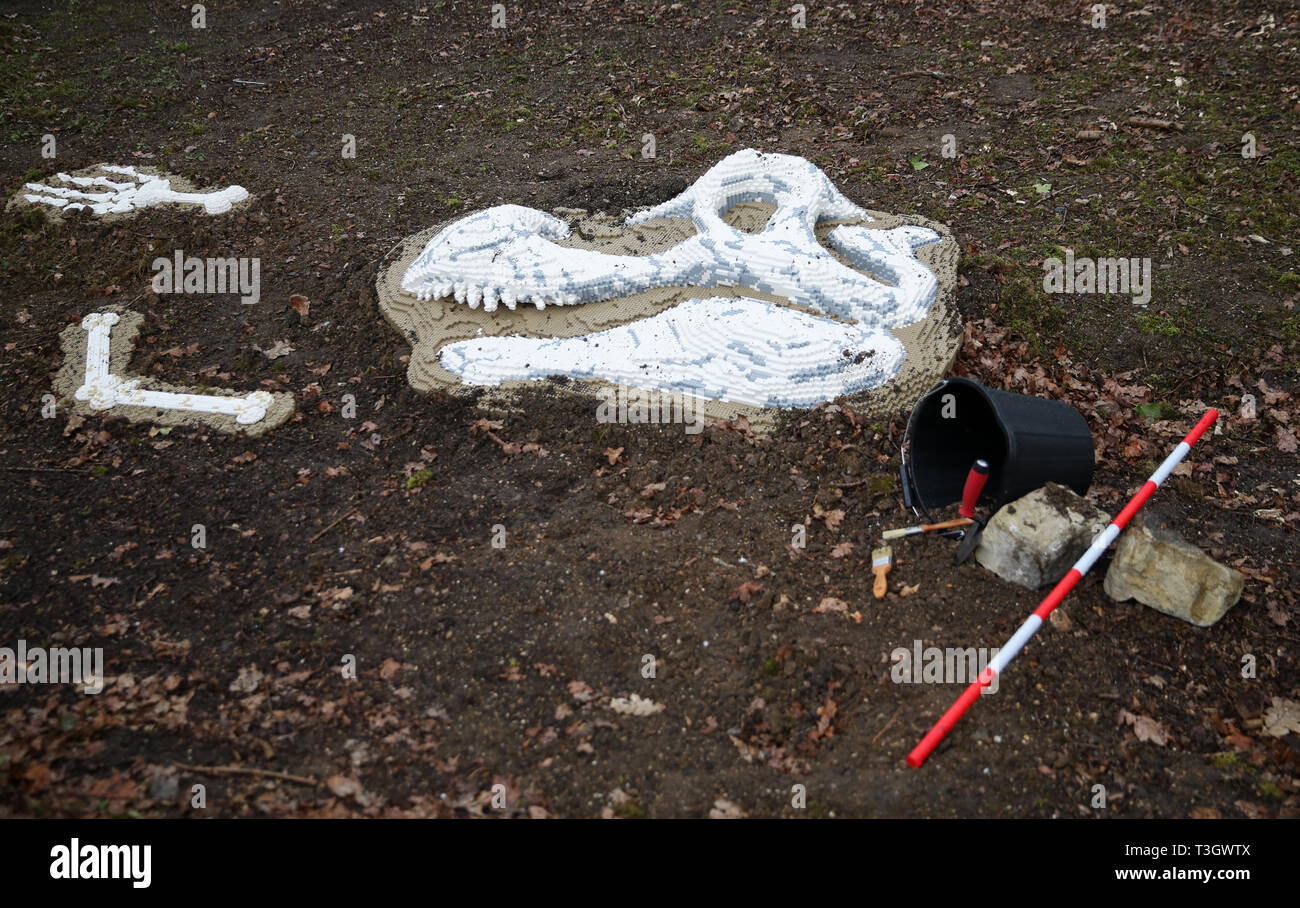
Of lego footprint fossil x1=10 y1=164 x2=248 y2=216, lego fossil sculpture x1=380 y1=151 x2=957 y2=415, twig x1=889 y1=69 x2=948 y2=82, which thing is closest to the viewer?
lego fossil sculpture x1=380 y1=151 x2=957 y2=415

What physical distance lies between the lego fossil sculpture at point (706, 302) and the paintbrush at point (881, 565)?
1047mm

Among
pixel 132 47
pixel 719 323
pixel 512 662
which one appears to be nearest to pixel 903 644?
pixel 512 662

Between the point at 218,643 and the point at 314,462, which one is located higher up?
the point at 314,462

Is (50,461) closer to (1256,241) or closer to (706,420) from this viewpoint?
(706,420)

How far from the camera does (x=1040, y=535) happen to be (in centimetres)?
369

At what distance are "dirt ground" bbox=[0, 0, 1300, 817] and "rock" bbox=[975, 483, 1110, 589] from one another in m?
0.12

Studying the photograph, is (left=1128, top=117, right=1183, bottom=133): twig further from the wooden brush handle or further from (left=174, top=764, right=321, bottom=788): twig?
(left=174, top=764, right=321, bottom=788): twig

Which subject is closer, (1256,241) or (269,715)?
(269,715)

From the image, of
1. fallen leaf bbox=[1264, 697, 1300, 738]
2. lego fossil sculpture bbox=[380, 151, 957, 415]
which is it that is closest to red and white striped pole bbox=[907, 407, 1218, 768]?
fallen leaf bbox=[1264, 697, 1300, 738]

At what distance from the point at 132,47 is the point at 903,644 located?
10.2 m

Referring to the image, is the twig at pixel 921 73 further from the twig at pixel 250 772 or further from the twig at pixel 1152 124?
the twig at pixel 250 772

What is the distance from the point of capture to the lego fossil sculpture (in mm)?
4742

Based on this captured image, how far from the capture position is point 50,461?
15.0ft

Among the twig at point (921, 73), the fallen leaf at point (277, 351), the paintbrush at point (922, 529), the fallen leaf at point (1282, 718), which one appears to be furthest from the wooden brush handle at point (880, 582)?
the twig at point (921, 73)
